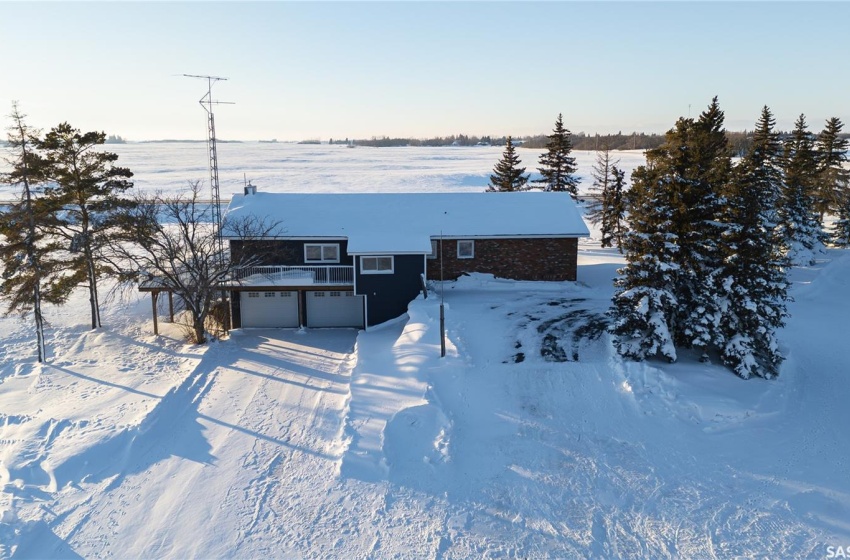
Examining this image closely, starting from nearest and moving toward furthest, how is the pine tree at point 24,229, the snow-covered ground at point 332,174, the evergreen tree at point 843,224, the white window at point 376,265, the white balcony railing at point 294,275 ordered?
the pine tree at point 24,229 < the white balcony railing at point 294,275 < the white window at point 376,265 < the evergreen tree at point 843,224 < the snow-covered ground at point 332,174

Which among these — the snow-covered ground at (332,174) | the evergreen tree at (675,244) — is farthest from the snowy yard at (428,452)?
the snow-covered ground at (332,174)

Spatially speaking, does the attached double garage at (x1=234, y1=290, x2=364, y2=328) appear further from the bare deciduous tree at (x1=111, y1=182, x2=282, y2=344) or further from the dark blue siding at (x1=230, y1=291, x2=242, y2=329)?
the bare deciduous tree at (x1=111, y1=182, x2=282, y2=344)

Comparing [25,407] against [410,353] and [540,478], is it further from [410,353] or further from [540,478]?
[540,478]

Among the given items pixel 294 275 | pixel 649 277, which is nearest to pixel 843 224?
pixel 649 277

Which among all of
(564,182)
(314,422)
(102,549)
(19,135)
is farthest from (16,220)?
(564,182)

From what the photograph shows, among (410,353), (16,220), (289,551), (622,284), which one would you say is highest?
(16,220)

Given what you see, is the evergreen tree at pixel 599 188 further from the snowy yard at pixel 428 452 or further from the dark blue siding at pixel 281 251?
the snowy yard at pixel 428 452
